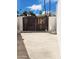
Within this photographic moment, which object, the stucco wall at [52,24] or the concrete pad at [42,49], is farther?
the stucco wall at [52,24]

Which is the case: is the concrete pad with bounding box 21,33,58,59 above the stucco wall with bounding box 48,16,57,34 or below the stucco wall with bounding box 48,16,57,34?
below

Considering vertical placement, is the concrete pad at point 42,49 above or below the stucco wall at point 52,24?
below

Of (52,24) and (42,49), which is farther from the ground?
(52,24)

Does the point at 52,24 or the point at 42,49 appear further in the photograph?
the point at 52,24

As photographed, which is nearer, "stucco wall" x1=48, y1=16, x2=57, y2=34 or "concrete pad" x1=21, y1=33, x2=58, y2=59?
"concrete pad" x1=21, y1=33, x2=58, y2=59
